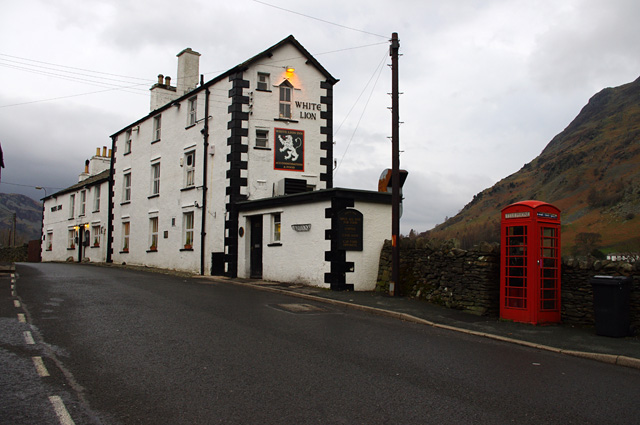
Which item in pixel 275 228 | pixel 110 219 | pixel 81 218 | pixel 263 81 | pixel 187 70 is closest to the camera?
pixel 275 228

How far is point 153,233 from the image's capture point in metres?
27.2

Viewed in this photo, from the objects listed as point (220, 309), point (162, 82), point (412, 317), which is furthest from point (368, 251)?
point (162, 82)

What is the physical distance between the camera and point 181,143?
24.9m

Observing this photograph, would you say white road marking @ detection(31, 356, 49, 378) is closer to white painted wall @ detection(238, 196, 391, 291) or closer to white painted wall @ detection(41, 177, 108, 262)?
white painted wall @ detection(238, 196, 391, 291)

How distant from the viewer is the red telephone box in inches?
412

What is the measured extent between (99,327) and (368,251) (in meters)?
9.38

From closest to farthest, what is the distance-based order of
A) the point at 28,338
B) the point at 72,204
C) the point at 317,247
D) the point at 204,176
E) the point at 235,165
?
the point at 28,338
the point at 317,247
the point at 235,165
the point at 204,176
the point at 72,204

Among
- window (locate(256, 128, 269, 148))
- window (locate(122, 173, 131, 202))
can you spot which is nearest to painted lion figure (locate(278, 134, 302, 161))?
window (locate(256, 128, 269, 148))

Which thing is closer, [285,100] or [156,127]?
[285,100]

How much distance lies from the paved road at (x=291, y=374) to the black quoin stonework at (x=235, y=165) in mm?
9923

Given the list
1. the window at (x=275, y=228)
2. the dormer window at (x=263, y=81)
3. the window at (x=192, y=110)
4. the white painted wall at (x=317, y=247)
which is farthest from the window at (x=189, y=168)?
the white painted wall at (x=317, y=247)

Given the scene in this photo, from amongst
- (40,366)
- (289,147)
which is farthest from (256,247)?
(40,366)

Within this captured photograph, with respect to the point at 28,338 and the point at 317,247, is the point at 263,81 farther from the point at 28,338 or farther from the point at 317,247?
the point at 28,338

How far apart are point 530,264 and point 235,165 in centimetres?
1311
